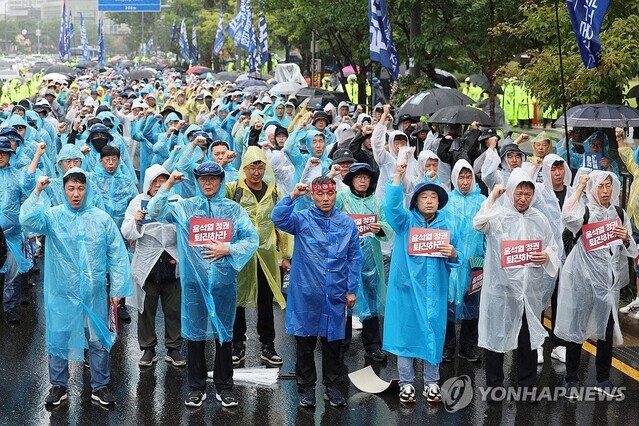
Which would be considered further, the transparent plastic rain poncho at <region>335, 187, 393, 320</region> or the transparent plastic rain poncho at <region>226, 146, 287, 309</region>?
the transparent plastic rain poncho at <region>335, 187, 393, 320</region>

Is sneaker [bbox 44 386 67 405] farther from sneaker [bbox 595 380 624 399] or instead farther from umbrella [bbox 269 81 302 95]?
umbrella [bbox 269 81 302 95]

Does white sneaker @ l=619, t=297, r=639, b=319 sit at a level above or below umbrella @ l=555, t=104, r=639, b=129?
below

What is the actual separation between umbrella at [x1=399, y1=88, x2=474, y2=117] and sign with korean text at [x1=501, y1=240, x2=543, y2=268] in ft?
25.8

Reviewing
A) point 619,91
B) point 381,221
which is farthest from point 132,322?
point 619,91

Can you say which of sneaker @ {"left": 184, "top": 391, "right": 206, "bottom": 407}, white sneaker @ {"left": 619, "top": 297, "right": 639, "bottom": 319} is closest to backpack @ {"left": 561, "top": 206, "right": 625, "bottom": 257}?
white sneaker @ {"left": 619, "top": 297, "right": 639, "bottom": 319}

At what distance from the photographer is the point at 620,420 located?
7.57 metres

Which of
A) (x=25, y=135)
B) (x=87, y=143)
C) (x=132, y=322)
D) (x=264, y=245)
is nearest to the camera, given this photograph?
(x=264, y=245)

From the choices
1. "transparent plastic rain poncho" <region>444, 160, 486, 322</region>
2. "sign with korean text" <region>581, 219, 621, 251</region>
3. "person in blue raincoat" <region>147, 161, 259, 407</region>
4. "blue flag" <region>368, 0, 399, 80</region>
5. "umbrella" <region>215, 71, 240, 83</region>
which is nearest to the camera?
"person in blue raincoat" <region>147, 161, 259, 407</region>

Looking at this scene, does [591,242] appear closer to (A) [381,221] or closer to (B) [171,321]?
(A) [381,221]

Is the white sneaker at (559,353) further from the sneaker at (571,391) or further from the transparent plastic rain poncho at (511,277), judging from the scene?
the transparent plastic rain poncho at (511,277)

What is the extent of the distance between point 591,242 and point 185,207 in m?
2.98

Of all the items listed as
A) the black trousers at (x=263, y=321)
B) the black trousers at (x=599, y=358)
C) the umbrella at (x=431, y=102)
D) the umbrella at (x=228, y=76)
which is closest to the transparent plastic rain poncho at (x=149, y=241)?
the black trousers at (x=263, y=321)

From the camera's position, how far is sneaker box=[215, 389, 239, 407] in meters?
7.78

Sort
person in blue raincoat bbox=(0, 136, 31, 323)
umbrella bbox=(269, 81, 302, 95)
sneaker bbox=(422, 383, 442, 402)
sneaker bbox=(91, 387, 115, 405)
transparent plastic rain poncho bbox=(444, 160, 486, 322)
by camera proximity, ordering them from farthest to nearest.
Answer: umbrella bbox=(269, 81, 302, 95) < person in blue raincoat bbox=(0, 136, 31, 323) < transparent plastic rain poncho bbox=(444, 160, 486, 322) < sneaker bbox=(422, 383, 442, 402) < sneaker bbox=(91, 387, 115, 405)
